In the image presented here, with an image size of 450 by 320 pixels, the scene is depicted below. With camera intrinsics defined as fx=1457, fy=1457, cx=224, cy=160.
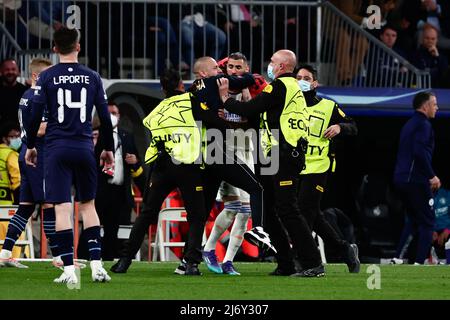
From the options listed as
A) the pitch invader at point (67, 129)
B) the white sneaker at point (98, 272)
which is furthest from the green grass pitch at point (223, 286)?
the pitch invader at point (67, 129)

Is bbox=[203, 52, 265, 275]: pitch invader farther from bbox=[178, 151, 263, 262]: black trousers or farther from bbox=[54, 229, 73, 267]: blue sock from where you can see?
bbox=[54, 229, 73, 267]: blue sock

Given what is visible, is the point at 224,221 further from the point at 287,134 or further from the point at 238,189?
the point at 287,134

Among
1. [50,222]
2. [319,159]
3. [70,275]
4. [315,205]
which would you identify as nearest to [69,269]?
[70,275]

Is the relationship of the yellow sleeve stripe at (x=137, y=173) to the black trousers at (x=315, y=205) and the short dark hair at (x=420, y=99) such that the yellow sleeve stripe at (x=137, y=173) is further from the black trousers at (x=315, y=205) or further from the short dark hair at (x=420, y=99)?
the black trousers at (x=315, y=205)

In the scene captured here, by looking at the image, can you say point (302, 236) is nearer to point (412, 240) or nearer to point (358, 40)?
point (412, 240)

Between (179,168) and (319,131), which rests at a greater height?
(319,131)

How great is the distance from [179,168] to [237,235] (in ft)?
3.66

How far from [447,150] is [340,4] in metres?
2.77

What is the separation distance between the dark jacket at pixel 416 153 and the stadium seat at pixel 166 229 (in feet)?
9.69

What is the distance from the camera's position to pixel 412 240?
19.8 meters

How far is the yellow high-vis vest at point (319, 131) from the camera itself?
14.7 m

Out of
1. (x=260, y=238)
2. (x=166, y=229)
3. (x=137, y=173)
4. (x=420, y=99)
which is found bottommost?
(x=166, y=229)

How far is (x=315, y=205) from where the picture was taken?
14.3m
